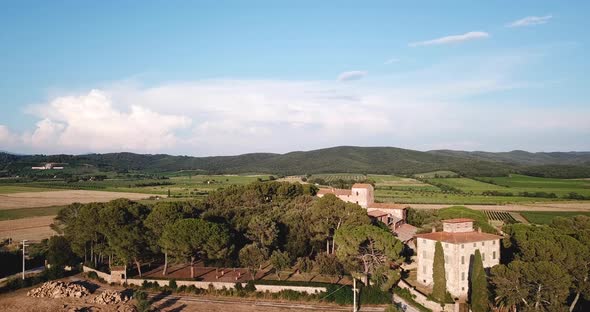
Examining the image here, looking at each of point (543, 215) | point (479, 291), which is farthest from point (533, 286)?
point (543, 215)

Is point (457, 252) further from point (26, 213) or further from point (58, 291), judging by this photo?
point (26, 213)

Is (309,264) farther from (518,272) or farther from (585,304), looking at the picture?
(585,304)

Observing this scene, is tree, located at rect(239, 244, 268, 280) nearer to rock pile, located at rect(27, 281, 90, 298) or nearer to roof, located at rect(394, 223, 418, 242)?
rock pile, located at rect(27, 281, 90, 298)

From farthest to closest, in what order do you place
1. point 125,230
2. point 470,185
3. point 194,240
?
point 470,185 < point 125,230 < point 194,240

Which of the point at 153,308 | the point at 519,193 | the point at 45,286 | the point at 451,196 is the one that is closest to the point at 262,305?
the point at 153,308

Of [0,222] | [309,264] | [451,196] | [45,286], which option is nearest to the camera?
[45,286]

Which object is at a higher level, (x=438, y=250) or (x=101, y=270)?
(x=438, y=250)

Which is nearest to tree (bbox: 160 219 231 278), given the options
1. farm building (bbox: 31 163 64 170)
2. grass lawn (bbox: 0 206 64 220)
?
grass lawn (bbox: 0 206 64 220)

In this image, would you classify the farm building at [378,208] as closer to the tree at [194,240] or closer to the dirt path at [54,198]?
the tree at [194,240]
